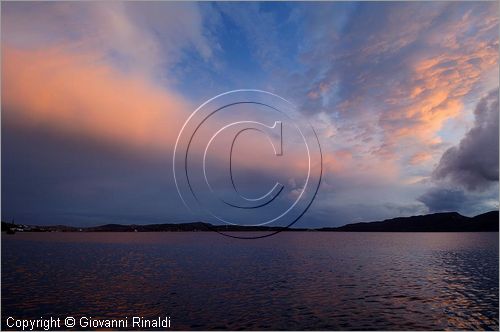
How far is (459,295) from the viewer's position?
4634 centimetres

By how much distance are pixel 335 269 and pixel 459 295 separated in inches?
1075

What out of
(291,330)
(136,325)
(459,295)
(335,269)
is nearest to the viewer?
(291,330)

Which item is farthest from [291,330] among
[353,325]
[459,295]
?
[459,295]

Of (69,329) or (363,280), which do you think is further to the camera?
(363,280)

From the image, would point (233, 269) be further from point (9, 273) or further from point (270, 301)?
point (9, 273)

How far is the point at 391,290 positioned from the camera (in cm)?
4866

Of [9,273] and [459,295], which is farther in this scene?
[9,273]

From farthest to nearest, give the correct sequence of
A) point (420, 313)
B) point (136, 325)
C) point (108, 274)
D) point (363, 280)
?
1. point (108, 274)
2. point (363, 280)
3. point (420, 313)
4. point (136, 325)

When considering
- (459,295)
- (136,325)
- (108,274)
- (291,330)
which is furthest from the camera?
(108,274)

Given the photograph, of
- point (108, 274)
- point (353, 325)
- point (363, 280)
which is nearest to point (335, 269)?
point (363, 280)

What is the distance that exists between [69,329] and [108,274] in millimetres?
34516

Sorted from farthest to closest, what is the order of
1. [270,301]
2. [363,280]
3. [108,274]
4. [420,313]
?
[108,274]
[363,280]
[270,301]
[420,313]

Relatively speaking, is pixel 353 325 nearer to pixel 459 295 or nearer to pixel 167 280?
pixel 459 295

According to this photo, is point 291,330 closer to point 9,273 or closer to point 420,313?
point 420,313
